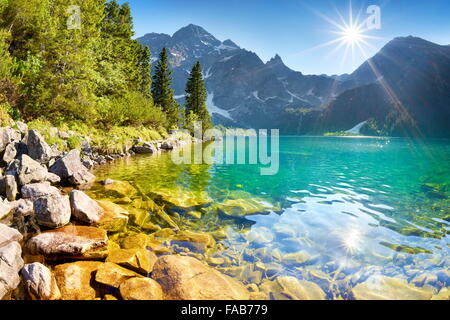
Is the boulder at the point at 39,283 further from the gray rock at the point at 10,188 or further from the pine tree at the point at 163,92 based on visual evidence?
the pine tree at the point at 163,92

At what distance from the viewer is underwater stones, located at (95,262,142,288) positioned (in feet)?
12.0

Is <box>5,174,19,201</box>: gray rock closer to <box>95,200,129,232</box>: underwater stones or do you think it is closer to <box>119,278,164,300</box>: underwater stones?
<box>95,200,129,232</box>: underwater stones

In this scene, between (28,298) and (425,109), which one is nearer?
(28,298)

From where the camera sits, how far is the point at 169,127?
43844 millimetres

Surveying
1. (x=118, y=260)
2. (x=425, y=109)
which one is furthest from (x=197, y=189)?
(x=425, y=109)

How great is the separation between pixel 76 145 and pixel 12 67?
16.9ft

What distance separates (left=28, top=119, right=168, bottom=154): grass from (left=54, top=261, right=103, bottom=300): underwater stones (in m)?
10.8

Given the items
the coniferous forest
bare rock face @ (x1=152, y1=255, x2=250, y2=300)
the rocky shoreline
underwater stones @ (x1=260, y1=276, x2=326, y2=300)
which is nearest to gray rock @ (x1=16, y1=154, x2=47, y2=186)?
the rocky shoreline

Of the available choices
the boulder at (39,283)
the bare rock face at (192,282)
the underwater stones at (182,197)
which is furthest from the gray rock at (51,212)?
the underwater stones at (182,197)

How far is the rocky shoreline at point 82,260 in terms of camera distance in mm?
3393

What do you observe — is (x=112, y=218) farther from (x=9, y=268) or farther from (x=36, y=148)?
(x=36, y=148)

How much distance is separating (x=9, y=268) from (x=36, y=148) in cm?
779

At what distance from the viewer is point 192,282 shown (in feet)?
12.2
